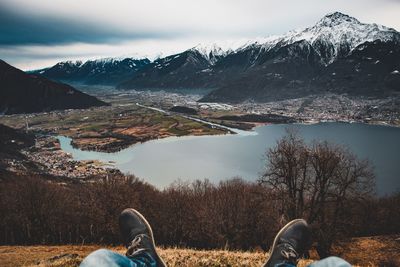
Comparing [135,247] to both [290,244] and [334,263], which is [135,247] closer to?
[290,244]

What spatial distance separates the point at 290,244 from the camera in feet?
20.5

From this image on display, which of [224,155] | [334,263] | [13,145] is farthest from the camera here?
[13,145]

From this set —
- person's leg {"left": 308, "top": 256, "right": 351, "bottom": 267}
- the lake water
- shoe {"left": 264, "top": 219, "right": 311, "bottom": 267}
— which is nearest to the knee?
shoe {"left": 264, "top": 219, "right": 311, "bottom": 267}

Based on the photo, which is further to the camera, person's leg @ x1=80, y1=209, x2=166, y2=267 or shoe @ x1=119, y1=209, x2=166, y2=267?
shoe @ x1=119, y1=209, x2=166, y2=267

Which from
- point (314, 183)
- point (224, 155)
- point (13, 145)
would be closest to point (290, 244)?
point (314, 183)

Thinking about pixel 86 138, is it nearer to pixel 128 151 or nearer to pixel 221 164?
pixel 128 151

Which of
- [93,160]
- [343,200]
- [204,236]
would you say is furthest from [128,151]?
[343,200]

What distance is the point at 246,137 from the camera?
517ft

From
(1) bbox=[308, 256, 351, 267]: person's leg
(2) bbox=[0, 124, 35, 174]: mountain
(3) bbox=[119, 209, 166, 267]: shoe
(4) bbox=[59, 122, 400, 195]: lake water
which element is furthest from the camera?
(2) bbox=[0, 124, 35, 174]: mountain

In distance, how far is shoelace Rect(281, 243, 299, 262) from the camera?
5.64 meters

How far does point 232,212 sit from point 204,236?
362 centimetres

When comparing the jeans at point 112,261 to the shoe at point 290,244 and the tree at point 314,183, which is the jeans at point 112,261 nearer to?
the shoe at point 290,244

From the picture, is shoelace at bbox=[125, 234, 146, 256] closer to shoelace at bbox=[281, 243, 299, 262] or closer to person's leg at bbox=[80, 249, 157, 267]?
person's leg at bbox=[80, 249, 157, 267]

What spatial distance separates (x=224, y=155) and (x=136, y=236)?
115 meters
